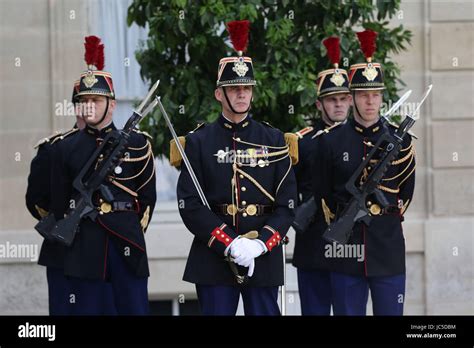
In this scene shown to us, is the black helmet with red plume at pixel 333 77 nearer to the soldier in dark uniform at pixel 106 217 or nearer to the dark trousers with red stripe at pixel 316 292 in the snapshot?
the dark trousers with red stripe at pixel 316 292

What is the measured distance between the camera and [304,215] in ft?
34.0

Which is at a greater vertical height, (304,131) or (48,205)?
(304,131)

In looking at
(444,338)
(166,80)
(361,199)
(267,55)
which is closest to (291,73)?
(267,55)

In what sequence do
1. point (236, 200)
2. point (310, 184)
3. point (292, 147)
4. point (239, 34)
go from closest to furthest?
point (236, 200) < point (239, 34) < point (292, 147) < point (310, 184)

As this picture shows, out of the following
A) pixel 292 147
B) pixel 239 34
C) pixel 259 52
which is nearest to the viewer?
pixel 239 34

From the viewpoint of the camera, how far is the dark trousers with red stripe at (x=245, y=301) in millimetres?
8859

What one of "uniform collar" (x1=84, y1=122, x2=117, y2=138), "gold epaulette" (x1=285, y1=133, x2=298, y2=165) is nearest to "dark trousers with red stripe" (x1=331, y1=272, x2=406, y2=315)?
"gold epaulette" (x1=285, y1=133, x2=298, y2=165)

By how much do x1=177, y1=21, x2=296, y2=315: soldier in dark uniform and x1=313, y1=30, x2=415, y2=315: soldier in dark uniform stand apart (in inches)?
27.2

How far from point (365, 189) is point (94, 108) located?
6.08ft

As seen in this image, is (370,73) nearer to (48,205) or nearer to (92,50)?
(92,50)

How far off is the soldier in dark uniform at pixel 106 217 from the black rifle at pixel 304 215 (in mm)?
1095

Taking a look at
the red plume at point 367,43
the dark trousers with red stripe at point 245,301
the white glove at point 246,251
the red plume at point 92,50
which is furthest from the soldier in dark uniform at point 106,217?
the red plume at point 367,43

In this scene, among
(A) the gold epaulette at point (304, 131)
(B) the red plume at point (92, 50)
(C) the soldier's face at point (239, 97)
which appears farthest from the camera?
(A) the gold epaulette at point (304, 131)

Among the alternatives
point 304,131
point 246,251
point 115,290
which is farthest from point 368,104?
point 115,290
